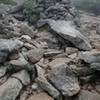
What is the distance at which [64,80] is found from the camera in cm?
797

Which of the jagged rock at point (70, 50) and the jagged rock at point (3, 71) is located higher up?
the jagged rock at point (3, 71)

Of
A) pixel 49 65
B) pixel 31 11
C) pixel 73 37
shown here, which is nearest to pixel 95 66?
pixel 49 65

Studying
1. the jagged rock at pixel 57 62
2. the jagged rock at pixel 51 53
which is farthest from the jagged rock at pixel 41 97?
the jagged rock at pixel 51 53

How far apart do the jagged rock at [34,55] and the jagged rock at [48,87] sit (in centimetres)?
122

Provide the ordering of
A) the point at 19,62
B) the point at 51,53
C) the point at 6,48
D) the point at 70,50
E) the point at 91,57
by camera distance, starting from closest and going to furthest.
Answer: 1. the point at 19,62
2. the point at 6,48
3. the point at 91,57
4. the point at 51,53
5. the point at 70,50

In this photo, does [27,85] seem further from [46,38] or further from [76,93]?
[46,38]

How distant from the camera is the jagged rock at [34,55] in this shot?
9.15 m

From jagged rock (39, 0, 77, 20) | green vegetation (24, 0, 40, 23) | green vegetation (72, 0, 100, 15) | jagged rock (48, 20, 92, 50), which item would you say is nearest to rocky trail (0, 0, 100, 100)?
jagged rock (48, 20, 92, 50)

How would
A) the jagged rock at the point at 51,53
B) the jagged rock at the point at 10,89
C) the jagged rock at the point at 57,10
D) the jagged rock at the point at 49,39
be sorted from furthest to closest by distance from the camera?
the jagged rock at the point at 57,10 → the jagged rock at the point at 49,39 → the jagged rock at the point at 51,53 → the jagged rock at the point at 10,89

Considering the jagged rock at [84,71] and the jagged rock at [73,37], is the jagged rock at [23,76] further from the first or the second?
the jagged rock at [73,37]

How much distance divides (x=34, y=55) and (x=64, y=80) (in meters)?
2.04

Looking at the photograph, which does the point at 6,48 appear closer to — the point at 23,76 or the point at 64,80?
the point at 23,76

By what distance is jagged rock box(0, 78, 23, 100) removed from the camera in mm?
6902

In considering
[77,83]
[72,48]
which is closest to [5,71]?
[77,83]
